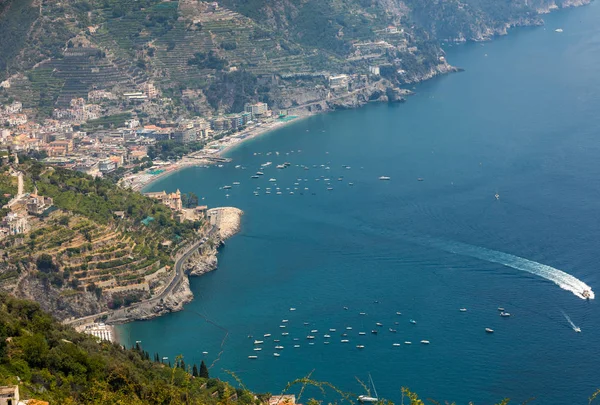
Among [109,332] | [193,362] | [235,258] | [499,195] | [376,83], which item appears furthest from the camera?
[376,83]

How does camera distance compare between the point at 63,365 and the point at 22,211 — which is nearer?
the point at 63,365

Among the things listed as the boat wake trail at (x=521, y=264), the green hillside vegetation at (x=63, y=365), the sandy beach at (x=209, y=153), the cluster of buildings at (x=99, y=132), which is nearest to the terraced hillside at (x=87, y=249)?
the sandy beach at (x=209, y=153)

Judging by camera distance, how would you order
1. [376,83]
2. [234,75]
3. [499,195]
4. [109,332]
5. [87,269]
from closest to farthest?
[109,332], [87,269], [499,195], [234,75], [376,83]

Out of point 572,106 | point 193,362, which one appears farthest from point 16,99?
point 193,362

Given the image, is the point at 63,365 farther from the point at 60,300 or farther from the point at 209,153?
the point at 209,153

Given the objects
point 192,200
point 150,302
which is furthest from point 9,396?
point 192,200

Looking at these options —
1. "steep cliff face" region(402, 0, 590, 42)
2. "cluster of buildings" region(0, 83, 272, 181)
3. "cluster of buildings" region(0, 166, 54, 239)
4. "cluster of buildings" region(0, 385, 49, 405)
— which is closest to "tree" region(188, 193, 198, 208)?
"cluster of buildings" region(0, 83, 272, 181)

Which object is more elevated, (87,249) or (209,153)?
(87,249)

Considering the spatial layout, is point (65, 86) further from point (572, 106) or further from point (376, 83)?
point (572, 106)
